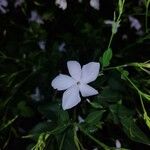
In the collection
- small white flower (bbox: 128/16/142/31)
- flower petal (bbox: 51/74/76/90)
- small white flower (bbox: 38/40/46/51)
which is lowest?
small white flower (bbox: 128/16/142/31)

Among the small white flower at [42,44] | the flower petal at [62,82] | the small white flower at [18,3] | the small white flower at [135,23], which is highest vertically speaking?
the small white flower at [18,3]

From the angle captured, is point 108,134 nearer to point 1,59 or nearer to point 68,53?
point 68,53

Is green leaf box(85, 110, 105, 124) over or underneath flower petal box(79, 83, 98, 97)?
underneath

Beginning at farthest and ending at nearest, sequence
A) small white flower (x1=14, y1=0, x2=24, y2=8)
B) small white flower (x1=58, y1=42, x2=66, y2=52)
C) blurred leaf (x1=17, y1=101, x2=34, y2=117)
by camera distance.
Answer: small white flower (x1=14, y1=0, x2=24, y2=8)
small white flower (x1=58, y1=42, x2=66, y2=52)
blurred leaf (x1=17, y1=101, x2=34, y2=117)

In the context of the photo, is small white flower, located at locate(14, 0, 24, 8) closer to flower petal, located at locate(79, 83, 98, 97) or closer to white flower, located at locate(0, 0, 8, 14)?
white flower, located at locate(0, 0, 8, 14)

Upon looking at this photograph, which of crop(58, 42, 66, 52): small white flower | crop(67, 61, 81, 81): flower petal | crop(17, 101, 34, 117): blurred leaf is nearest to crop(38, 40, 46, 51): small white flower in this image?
crop(58, 42, 66, 52): small white flower

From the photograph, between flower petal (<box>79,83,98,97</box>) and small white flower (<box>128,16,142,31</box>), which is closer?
flower petal (<box>79,83,98,97</box>)

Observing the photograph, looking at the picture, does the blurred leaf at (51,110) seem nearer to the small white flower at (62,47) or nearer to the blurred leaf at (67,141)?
the blurred leaf at (67,141)

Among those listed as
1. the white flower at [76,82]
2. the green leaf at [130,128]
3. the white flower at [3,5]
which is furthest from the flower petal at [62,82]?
the white flower at [3,5]
